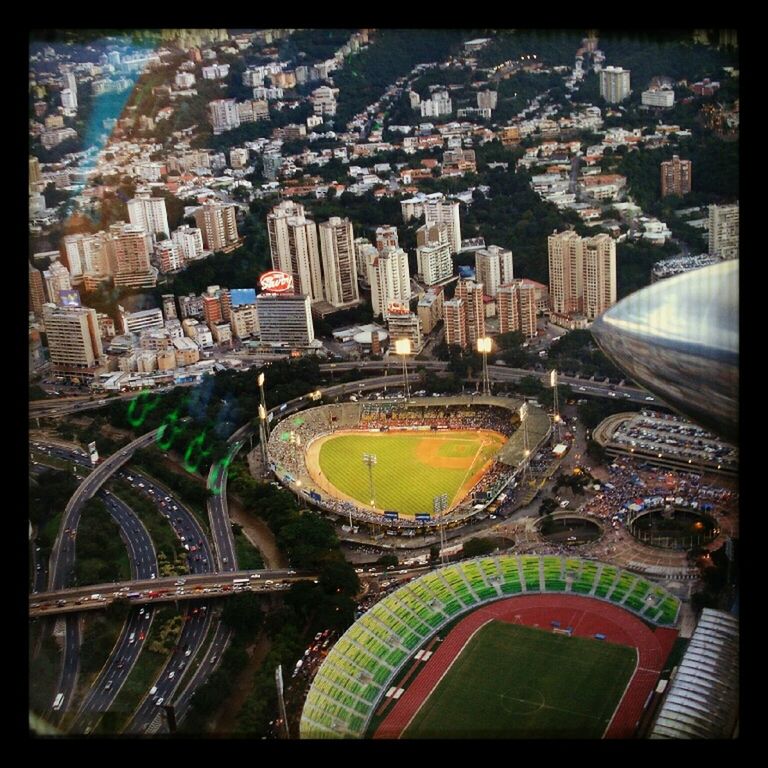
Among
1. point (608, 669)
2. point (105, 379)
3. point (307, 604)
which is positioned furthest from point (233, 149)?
point (608, 669)

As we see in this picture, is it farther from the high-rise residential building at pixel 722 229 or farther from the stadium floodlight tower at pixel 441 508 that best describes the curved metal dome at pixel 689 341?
the high-rise residential building at pixel 722 229

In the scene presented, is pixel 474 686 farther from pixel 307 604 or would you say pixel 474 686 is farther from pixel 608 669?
pixel 307 604

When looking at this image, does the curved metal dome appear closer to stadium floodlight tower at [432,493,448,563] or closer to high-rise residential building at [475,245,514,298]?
stadium floodlight tower at [432,493,448,563]

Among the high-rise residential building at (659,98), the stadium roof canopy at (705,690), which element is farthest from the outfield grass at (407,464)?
the high-rise residential building at (659,98)

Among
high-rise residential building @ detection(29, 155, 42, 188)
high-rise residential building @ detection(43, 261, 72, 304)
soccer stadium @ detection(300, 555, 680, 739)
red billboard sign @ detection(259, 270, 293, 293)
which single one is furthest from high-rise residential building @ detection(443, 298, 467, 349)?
high-rise residential building @ detection(29, 155, 42, 188)

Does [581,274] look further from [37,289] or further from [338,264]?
[37,289]

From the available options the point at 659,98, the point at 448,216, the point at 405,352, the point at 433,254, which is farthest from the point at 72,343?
the point at 659,98
